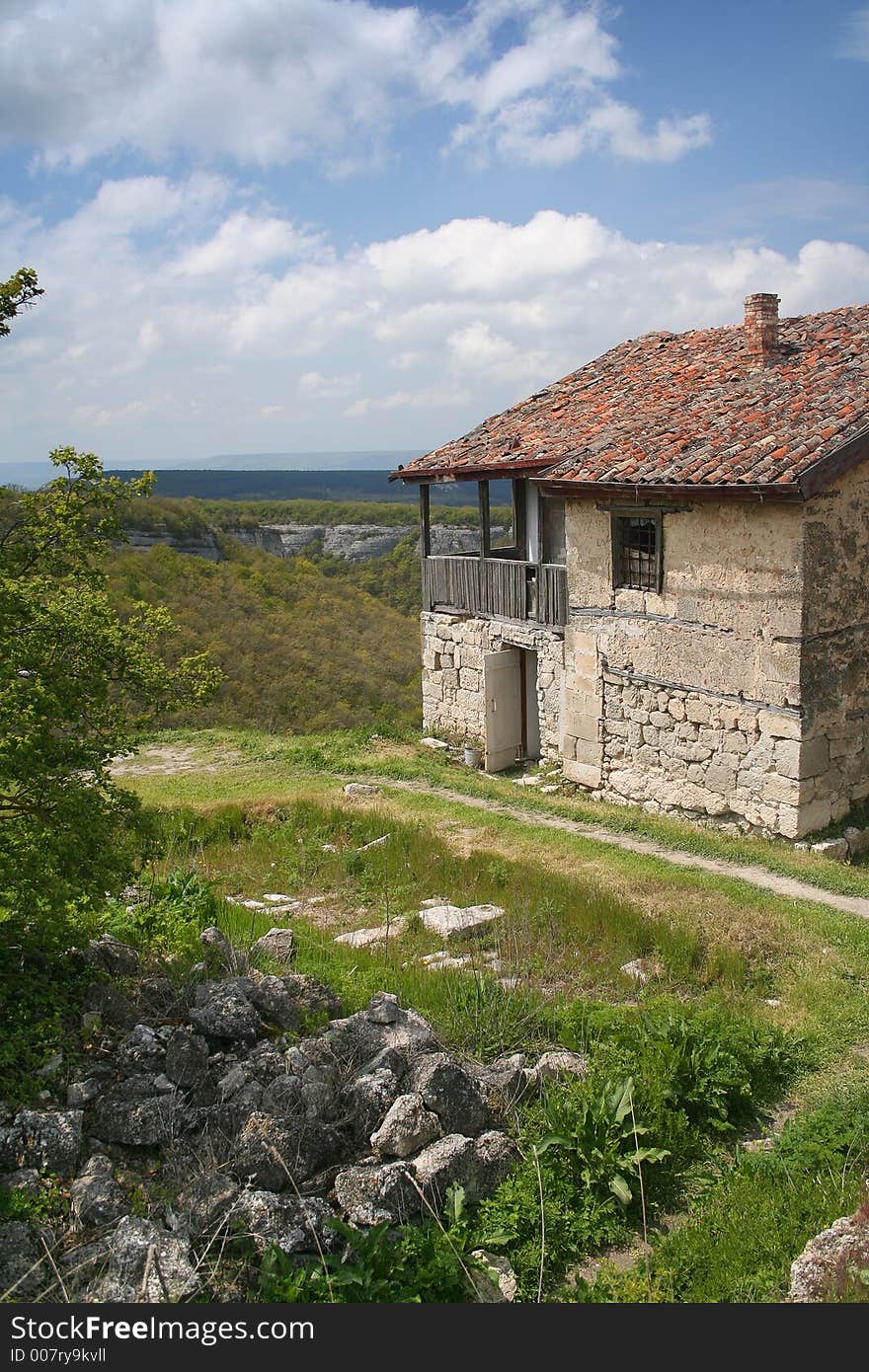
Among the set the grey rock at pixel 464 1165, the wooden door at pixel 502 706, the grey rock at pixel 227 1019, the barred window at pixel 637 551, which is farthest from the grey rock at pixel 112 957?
the wooden door at pixel 502 706

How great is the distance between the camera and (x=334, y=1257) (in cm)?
449

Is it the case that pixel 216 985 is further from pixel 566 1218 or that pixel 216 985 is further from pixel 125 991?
pixel 566 1218

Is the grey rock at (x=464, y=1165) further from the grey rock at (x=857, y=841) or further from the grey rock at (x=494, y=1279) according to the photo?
the grey rock at (x=857, y=841)

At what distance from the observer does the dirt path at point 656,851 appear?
10.3 metres

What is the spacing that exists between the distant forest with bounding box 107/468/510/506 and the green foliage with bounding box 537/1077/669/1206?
7154 centimetres

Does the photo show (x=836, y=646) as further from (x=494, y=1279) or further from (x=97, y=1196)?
(x=97, y=1196)

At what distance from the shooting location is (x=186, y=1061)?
558 cm

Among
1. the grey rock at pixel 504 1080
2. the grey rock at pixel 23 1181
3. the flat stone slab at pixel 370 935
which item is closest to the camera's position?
the grey rock at pixel 23 1181

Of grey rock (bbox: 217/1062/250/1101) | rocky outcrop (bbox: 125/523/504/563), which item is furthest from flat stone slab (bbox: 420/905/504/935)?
rocky outcrop (bbox: 125/523/504/563)

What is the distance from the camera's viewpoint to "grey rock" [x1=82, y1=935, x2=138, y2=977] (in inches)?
256

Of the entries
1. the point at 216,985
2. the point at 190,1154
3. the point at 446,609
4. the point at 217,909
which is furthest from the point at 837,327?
the point at 190,1154

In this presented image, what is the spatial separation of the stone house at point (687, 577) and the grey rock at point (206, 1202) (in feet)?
29.1

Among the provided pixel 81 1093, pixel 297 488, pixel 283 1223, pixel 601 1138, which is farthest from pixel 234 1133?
pixel 297 488

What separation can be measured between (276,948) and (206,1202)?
3129 millimetres
